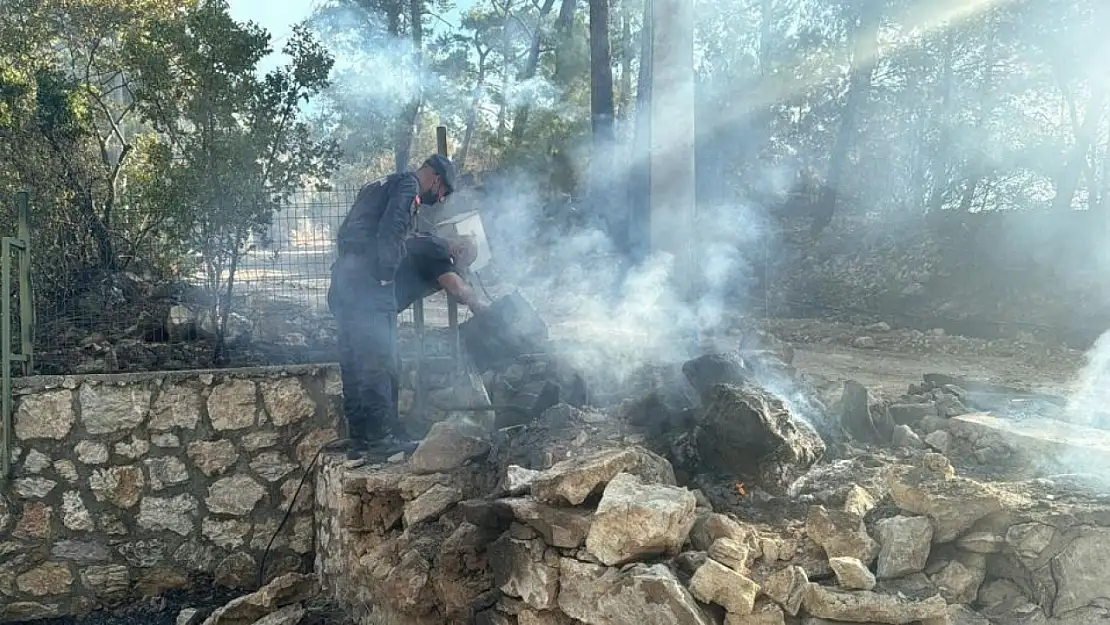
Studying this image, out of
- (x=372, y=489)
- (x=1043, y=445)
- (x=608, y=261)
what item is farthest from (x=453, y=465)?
(x=608, y=261)

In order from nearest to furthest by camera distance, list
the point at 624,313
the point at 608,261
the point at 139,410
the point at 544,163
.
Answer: the point at 139,410, the point at 624,313, the point at 608,261, the point at 544,163

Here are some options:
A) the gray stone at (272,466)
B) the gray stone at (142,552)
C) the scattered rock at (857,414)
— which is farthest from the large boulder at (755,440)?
the gray stone at (142,552)

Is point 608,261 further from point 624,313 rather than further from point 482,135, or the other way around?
point 482,135

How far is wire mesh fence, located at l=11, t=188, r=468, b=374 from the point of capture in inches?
234

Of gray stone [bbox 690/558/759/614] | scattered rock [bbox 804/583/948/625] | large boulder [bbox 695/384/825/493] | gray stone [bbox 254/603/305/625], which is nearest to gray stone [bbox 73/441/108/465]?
gray stone [bbox 254/603/305/625]

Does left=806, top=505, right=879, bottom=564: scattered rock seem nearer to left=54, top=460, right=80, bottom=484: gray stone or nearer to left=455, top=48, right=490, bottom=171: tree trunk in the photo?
left=54, top=460, right=80, bottom=484: gray stone

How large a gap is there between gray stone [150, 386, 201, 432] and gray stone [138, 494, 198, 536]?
19.4 inches

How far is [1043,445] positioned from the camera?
3.89 metres

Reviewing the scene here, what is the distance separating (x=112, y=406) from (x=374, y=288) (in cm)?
209

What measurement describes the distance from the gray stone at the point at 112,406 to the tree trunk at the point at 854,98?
13.0 metres

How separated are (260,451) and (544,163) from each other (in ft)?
44.0

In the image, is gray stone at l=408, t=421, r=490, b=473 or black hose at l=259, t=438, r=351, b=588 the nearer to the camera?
gray stone at l=408, t=421, r=490, b=473

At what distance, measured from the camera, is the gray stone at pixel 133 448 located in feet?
17.8

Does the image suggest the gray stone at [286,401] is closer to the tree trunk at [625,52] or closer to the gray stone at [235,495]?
the gray stone at [235,495]
